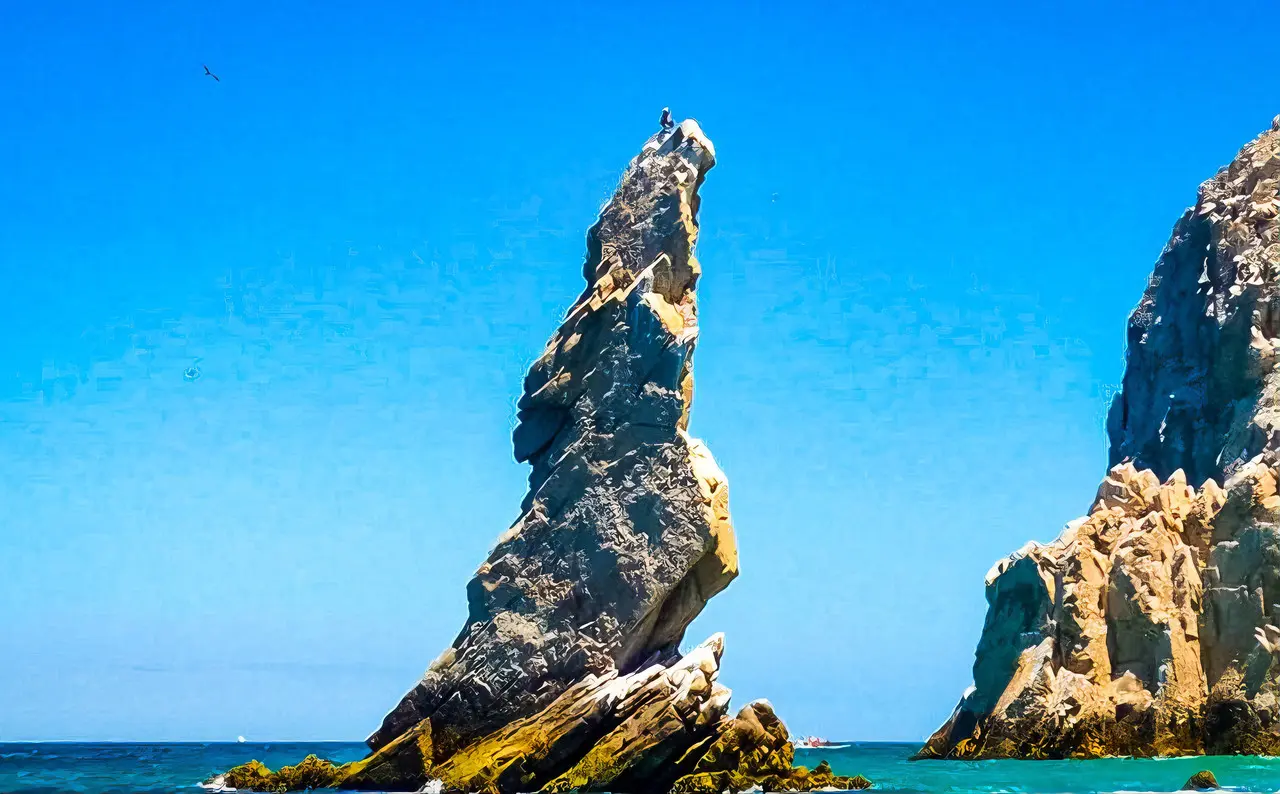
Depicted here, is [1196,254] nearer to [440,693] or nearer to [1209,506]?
[1209,506]

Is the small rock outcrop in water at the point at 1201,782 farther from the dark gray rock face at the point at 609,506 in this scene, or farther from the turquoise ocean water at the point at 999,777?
the dark gray rock face at the point at 609,506

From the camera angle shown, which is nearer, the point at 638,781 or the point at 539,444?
the point at 638,781

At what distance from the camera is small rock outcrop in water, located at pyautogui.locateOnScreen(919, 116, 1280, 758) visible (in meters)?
57.8

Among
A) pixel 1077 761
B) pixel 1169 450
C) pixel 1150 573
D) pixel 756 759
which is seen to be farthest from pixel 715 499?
pixel 1169 450

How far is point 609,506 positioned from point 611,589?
2.13 meters

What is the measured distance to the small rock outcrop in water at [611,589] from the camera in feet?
120

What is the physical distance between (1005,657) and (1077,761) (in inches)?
269

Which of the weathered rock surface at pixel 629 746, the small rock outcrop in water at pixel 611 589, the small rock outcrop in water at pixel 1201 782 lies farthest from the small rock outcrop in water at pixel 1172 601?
the weathered rock surface at pixel 629 746

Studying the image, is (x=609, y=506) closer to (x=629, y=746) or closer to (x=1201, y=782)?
(x=629, y=746)

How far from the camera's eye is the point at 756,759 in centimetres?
3653

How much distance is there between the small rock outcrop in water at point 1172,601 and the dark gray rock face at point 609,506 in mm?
24515

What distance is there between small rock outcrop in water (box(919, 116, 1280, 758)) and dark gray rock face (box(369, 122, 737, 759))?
80.4 ft

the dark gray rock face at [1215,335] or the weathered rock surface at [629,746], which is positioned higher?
the dark gray rock face at [1215,335]

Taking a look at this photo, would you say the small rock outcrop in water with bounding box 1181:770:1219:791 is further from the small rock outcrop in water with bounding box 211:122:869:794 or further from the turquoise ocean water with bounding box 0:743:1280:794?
the small rock outcrop in water with bounding box 211:122:869:794
